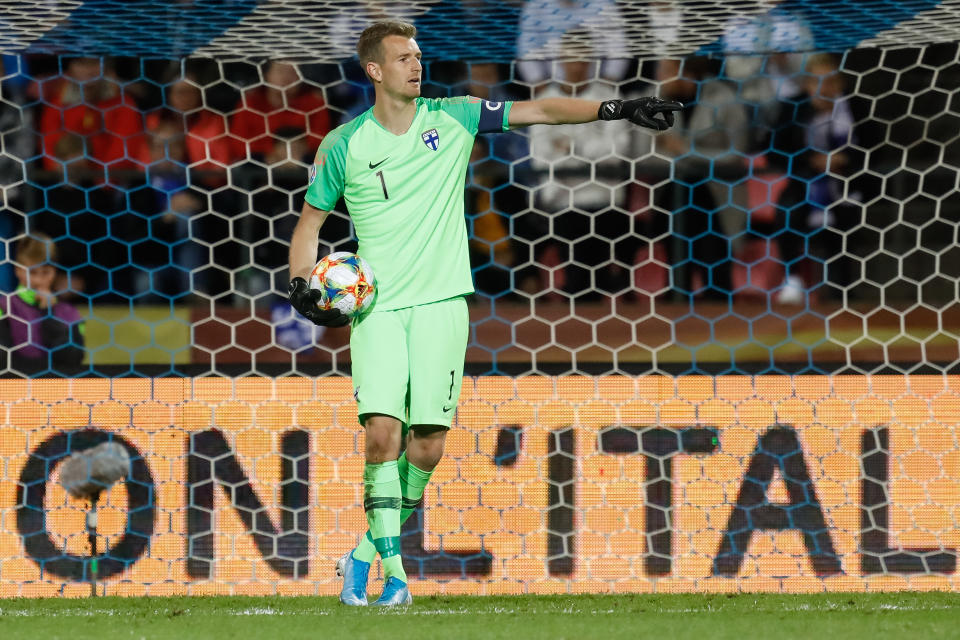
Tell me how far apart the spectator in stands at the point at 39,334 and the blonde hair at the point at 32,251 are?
197 millimetres

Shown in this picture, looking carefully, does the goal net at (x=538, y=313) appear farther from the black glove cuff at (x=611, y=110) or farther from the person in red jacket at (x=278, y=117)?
the black glove cuff at (x=611, y=110)

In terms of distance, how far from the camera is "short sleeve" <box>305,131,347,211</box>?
14.5ft

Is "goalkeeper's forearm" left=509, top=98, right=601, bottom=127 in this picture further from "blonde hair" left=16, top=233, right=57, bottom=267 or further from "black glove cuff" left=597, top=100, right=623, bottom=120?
"blonde hair" left=16, top=233, right=57, bottom=267

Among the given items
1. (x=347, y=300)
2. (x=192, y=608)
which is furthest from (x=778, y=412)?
(x=192, y=608)

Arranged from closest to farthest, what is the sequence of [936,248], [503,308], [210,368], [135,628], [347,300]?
[135,628] → [347,300] → [210,368] → [503,308] → [936,248]

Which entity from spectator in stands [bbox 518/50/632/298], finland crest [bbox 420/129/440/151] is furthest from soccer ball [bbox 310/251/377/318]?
spectator in stands [bbox 518/50/632/298]

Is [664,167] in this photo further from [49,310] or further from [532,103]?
[49,310]

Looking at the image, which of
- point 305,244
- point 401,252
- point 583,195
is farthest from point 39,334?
point 583,195

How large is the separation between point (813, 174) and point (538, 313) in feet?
5.10

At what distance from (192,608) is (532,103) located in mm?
1913

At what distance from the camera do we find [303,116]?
6875 mm

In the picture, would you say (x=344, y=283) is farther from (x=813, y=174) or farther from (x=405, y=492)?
(x=813, y=174)

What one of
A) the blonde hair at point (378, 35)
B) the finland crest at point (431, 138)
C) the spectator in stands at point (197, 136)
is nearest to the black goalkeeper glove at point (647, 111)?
the finland crest at point (431, 138)

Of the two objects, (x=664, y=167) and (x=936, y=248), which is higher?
(x=664, y=167)
